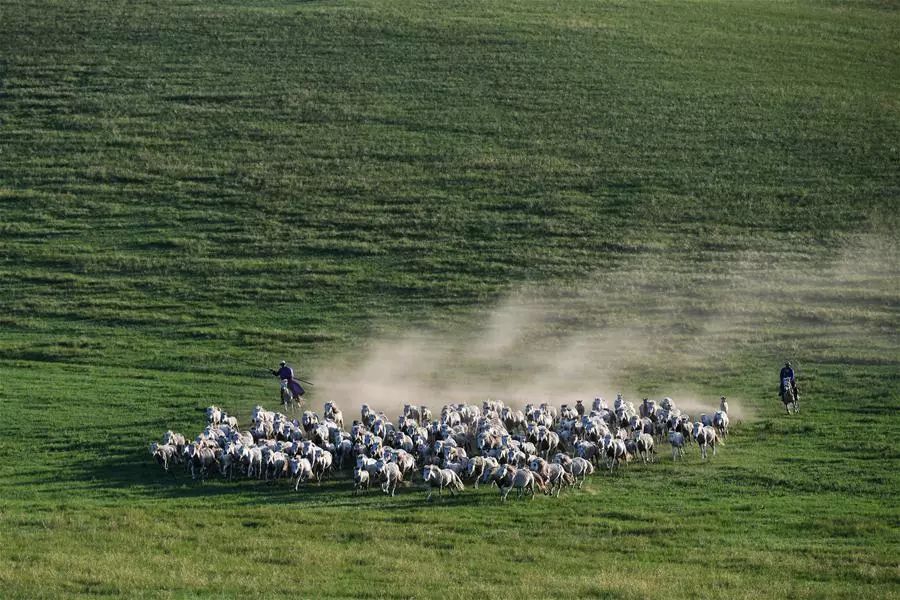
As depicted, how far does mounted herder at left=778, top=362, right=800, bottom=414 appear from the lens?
42281 millimetres

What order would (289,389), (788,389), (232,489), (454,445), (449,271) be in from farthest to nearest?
(449,271) < (289,389) < (788,389) < (454,445) < (232,489)

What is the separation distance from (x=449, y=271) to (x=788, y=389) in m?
24.1

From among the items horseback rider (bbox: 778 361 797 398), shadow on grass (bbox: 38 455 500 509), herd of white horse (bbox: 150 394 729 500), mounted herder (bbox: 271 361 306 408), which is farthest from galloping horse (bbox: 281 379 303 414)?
horseback rider (bbox: 778 361 797 398)

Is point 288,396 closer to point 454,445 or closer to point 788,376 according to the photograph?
point 454,445

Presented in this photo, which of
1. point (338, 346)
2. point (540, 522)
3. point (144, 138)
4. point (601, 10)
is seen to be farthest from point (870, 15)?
point (540, 522)

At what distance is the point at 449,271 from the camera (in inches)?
2502

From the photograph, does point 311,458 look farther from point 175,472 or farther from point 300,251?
point 300,251

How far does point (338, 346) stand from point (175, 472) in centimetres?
1814

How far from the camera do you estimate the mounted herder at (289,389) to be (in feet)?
141

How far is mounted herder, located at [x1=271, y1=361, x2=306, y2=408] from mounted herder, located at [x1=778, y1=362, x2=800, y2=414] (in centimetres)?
1562

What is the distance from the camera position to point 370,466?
33.7m

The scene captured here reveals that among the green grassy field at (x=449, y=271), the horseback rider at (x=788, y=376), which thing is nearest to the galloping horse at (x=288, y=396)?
the green grassy field at (x=449, y=271)

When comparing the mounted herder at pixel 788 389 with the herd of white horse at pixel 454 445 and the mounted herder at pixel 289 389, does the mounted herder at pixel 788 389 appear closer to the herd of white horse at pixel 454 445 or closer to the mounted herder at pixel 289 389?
the herd of white horse at pixel 454 445

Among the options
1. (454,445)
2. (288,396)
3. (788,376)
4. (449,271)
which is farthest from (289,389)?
(449,271)
